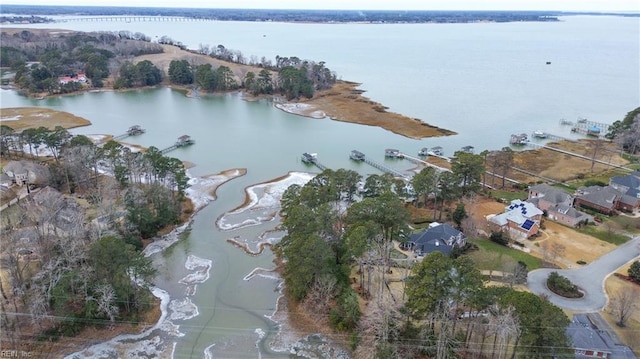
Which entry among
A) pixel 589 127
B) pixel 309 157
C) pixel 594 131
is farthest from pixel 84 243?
pixel 589 127

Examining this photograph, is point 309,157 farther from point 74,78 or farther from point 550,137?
point 74,78

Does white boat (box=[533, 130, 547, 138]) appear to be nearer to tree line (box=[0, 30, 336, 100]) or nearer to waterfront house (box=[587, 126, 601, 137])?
waterfront house (box=[587, 126, 601, 137])

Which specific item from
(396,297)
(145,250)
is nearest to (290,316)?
(396,297)

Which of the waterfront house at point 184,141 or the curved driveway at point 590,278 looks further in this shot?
the waterfront house at point 184,141

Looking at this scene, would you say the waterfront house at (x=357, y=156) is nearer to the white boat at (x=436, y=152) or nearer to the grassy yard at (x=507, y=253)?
the white boat at (x=436, y=152)

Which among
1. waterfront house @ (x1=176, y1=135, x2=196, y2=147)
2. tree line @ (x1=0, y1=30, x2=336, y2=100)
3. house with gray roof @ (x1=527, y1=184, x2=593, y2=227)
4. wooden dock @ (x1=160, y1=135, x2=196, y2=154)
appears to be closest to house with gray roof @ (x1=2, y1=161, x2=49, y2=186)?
wooden dock @ (x1=160, y1=135, x2=196, y2=154)

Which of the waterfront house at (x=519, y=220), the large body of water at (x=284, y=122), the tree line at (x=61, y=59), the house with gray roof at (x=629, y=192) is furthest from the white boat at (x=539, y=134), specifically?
the tree line at (x=61, y=59)

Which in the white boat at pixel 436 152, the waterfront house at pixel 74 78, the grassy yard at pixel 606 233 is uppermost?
the waterfront house at pixel 74 78
